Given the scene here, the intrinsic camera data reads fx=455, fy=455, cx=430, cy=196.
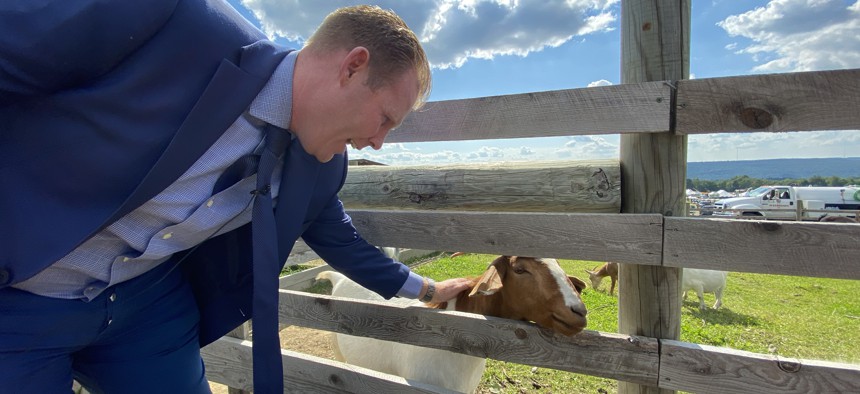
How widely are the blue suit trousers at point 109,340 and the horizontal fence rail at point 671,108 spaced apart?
132 centimetres

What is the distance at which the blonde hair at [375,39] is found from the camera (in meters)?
1.32

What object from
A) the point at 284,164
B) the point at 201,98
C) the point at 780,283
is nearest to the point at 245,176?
the point at 284,164

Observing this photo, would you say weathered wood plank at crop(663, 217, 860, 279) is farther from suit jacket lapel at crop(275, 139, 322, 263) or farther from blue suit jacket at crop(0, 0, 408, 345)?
blue suit jacket at crop(0, 0, 408, 345)

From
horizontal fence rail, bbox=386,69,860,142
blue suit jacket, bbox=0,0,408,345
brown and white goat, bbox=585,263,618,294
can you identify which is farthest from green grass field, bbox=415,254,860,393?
blue suit jacket, bbox=0,0,408,345

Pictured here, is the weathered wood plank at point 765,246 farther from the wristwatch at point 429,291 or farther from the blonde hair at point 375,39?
the blonde hair at point 375,39

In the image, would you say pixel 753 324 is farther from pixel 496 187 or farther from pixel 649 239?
pixel 496 187

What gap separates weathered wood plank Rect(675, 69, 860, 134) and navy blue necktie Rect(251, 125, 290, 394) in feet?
4.80

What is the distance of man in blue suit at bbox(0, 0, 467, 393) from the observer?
1150 mm

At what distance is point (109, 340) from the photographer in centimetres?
152

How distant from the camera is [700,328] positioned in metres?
6.98

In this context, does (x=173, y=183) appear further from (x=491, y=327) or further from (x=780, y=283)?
(x=780, y=283)

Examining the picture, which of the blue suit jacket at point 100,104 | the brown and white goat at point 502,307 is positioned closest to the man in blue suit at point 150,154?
the blue suit jacket at point 100,104

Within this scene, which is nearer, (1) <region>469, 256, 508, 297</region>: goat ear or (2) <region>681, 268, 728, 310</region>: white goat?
(1) <region>469, 256, 508, 297</region>: goat ear

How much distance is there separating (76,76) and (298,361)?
195cm
